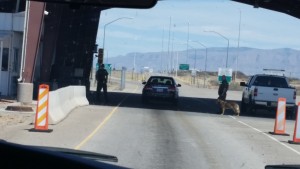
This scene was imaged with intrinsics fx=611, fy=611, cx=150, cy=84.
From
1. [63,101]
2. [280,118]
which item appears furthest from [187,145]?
[63,101]

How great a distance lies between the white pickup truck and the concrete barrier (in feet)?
27.4

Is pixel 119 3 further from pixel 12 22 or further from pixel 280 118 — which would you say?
pixel 12 22

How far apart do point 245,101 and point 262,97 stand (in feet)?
7.84

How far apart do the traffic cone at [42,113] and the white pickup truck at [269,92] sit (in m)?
14.8

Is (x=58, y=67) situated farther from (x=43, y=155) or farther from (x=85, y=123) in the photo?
(x=43, y=155)

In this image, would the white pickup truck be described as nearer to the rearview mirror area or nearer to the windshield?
the windshield

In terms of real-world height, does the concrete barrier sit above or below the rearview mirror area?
below

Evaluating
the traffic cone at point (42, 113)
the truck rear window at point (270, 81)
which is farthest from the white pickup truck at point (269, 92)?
the traffic cone at point (42, 113)

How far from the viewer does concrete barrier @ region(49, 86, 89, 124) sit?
64.0 ft

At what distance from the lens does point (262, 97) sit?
29.9 m

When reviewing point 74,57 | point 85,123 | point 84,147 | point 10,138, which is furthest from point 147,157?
point 74,57

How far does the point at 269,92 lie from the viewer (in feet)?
97.5

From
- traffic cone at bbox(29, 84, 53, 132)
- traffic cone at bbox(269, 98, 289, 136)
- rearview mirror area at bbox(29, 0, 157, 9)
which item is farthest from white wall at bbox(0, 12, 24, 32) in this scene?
rearview mirror area at bbox(29, 0, 157, 9)

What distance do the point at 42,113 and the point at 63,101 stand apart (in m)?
5.85
